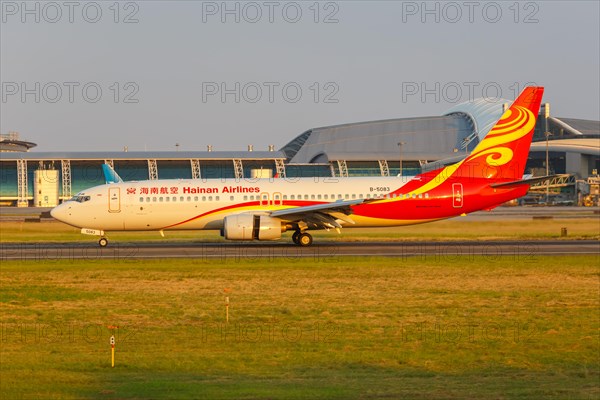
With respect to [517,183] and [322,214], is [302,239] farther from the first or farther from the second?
[517,183]

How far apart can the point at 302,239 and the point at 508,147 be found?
456 inches

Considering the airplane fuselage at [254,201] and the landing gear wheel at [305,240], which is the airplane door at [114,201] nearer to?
the airplane fuselage at [254,201]

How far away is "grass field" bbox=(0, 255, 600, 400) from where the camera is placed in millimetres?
15117

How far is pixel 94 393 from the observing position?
1443 cm

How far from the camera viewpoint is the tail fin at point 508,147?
44125 millimetres

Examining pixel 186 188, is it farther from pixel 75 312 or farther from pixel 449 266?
pixel 75 312

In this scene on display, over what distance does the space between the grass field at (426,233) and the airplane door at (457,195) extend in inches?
170

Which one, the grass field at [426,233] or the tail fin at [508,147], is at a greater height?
the tail fin at [508,147]

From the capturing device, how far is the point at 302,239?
43.1 metres

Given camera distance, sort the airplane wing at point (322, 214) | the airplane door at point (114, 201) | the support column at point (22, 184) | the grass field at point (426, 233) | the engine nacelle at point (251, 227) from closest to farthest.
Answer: the engine nacelle at point (251, 227) < the airplane wing at point (322, 214) < the airplane door at point (114, 201) < the grass field at point (426, 233) < the support column at point (22, 184)

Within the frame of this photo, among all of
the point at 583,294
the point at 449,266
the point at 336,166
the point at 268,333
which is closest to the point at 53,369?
the point at 268,333

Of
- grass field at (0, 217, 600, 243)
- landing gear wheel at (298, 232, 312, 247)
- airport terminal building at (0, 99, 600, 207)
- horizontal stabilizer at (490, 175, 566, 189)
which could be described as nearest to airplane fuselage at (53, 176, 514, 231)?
horizontal stabilizer at (490, 175, 566, 189)

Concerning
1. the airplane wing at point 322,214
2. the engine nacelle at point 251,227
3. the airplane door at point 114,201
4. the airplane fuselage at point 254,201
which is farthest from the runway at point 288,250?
the airplane door at point 114,201

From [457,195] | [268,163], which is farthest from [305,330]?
[268,163]
